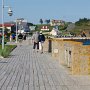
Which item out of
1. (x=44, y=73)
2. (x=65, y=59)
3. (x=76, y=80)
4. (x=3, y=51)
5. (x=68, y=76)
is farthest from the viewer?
(x=3, y=51)

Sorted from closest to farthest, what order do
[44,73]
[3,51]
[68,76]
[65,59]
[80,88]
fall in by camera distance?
[80,88]
[68,76]
[44,73]
[65,59]
[3,51]

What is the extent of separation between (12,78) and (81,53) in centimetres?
280

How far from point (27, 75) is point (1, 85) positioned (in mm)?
2795

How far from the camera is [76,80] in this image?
13352 millimetres

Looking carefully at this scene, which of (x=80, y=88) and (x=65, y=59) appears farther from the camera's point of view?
(x=65, y=59)

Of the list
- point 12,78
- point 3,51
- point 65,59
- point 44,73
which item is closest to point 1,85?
point 12,78

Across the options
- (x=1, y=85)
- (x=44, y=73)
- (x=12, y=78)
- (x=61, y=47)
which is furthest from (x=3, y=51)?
(x=1, y=85)

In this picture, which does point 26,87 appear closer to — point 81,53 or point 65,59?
point 81,53

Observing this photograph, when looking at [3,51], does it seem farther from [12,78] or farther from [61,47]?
[12,78]

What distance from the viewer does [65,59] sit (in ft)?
63.4

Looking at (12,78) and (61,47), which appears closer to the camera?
(12,78)

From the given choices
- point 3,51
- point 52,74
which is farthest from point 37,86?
point 3,51

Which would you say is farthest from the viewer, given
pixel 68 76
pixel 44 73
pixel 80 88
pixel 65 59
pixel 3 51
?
pixel 3 51

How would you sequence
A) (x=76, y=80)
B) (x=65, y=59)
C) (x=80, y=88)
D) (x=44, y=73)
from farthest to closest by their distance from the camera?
1. (x=65, y=59)
2. (x=44, y=73)
3. (x=76, y=80)
4. (x=80, y=88)
